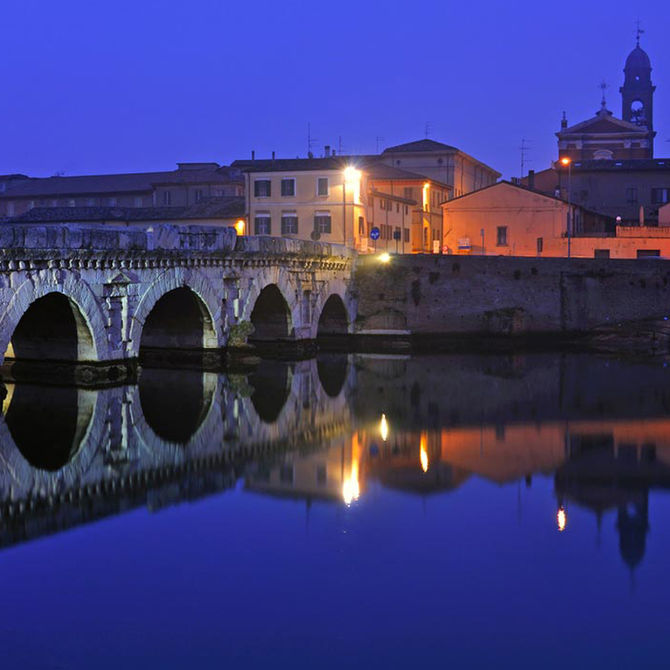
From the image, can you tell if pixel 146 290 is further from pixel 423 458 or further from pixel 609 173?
pixel 609 173

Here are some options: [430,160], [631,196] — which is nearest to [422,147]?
[430,160]

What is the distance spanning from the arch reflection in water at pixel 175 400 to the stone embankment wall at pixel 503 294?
16.7 m

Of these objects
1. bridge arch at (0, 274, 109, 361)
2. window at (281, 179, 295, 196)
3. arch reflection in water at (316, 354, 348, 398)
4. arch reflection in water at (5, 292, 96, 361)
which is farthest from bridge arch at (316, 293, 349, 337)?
arch reflection in water at (5, 292, 96, 361)

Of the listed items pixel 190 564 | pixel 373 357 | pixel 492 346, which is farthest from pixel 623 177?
pixel 190 564

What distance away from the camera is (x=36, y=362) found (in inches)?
1427

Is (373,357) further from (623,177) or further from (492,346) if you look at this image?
(623,177)

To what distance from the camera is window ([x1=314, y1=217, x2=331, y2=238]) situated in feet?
220

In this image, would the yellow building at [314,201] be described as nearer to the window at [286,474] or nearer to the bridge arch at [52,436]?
the bridge arch at [52,436]

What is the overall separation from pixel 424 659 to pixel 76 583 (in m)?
5.63

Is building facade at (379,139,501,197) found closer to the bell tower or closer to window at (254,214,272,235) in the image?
window at (254,214,272,235)

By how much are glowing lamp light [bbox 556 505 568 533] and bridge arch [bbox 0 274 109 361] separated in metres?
16.0

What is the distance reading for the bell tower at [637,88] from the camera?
137625 mm

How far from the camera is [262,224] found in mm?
68438

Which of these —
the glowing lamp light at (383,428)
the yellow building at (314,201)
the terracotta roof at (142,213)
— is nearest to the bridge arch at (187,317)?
the glowing lamp light at (383,428)
